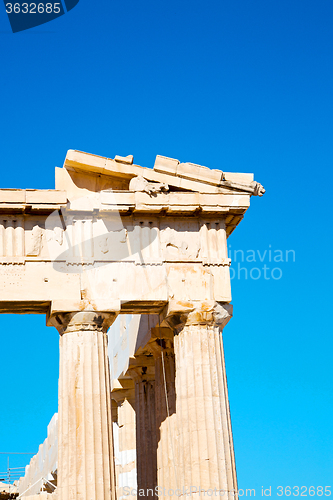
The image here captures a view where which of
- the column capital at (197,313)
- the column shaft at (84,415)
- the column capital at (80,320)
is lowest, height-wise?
the column shaft at (84,415)

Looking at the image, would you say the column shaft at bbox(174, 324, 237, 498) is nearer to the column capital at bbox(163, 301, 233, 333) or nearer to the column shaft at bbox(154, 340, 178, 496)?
the column capital at bbox(163, 301, 233, 333)

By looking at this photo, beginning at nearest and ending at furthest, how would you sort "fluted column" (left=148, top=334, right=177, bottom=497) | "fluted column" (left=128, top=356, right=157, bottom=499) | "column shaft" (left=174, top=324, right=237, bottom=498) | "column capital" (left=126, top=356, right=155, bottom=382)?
"column shaft" (left=174, top=324, right=237, bottom=498), "fluted column" (left=148, top=334, right=177, bottom=497), "fluted column" (left=128, top=356, right=157, bottom=499), "column capital" (left=126, top=356, right=155, bottom=382)

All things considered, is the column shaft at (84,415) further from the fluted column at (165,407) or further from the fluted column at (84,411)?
the fluted column at (165,407)

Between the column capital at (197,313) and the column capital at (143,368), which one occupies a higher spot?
the column capital at (143,368)

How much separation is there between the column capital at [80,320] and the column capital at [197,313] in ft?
6.32

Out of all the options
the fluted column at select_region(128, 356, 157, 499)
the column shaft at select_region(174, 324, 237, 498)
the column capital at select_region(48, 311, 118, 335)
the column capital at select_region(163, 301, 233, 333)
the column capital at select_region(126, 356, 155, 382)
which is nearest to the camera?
the column shaft at select_region(174, 324, 237, 498)

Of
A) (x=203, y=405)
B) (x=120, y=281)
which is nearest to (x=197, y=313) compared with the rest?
(x=120, y=281)

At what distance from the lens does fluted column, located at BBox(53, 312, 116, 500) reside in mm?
22156

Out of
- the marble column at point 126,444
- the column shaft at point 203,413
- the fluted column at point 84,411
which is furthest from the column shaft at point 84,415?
the marble column at point 126,444

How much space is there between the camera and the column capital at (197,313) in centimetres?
2420

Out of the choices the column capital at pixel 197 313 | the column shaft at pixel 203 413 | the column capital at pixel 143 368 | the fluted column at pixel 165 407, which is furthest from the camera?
the column capital at pixel 143 368

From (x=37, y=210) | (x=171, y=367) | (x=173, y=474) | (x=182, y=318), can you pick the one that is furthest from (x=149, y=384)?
(x=37, y=210)

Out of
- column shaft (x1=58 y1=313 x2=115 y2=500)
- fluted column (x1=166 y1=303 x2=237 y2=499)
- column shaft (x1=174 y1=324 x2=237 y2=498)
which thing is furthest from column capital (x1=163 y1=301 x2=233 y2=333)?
column shaft (x1=58 y1=313 x2=115 y2=500)

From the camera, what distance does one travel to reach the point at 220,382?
78.2 feet
